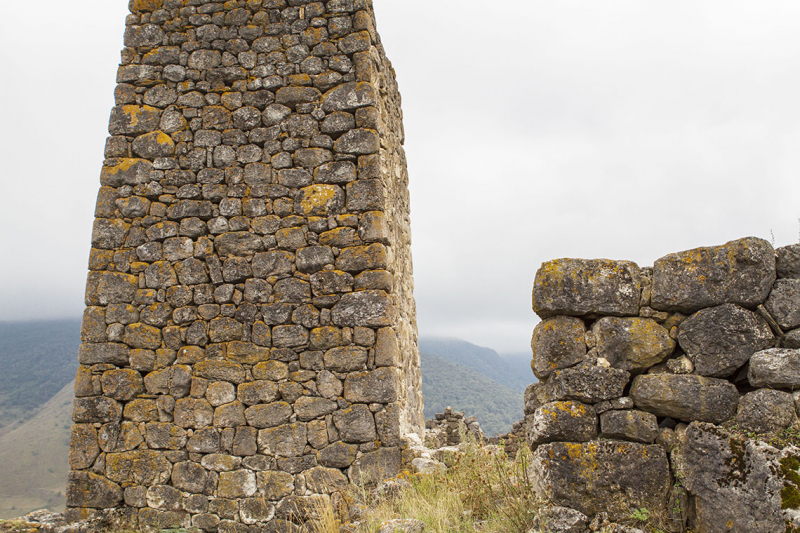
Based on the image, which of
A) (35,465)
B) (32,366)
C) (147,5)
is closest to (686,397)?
(147,5)

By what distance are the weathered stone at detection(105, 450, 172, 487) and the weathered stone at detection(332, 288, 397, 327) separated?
2334 mm

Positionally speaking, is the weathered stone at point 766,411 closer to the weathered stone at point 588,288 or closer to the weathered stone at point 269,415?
the weathered stone at point 588,288

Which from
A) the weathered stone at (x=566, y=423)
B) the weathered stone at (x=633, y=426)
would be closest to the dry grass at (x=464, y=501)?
the weathered stone at (x=566, y=423)

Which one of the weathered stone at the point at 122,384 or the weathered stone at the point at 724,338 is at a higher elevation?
the weathered stone at the point at 724,338

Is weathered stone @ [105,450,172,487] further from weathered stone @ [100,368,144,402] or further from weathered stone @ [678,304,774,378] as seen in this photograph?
weathered stone @ [678,304,774,378]

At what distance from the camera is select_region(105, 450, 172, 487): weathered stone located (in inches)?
222

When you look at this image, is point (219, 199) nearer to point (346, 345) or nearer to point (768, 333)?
point (346, 345)

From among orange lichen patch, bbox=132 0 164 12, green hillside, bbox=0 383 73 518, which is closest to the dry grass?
orange lichen patch, bbox=132 0 164 12

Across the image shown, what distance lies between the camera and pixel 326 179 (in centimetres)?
589

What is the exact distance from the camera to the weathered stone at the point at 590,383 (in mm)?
3223

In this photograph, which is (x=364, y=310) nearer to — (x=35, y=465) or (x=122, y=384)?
(x=122, y=384)

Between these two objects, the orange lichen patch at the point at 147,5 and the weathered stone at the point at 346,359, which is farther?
the orange lichen patch at the point at 147,5

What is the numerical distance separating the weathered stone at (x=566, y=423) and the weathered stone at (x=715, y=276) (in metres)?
0.77

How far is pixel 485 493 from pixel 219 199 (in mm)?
4102
